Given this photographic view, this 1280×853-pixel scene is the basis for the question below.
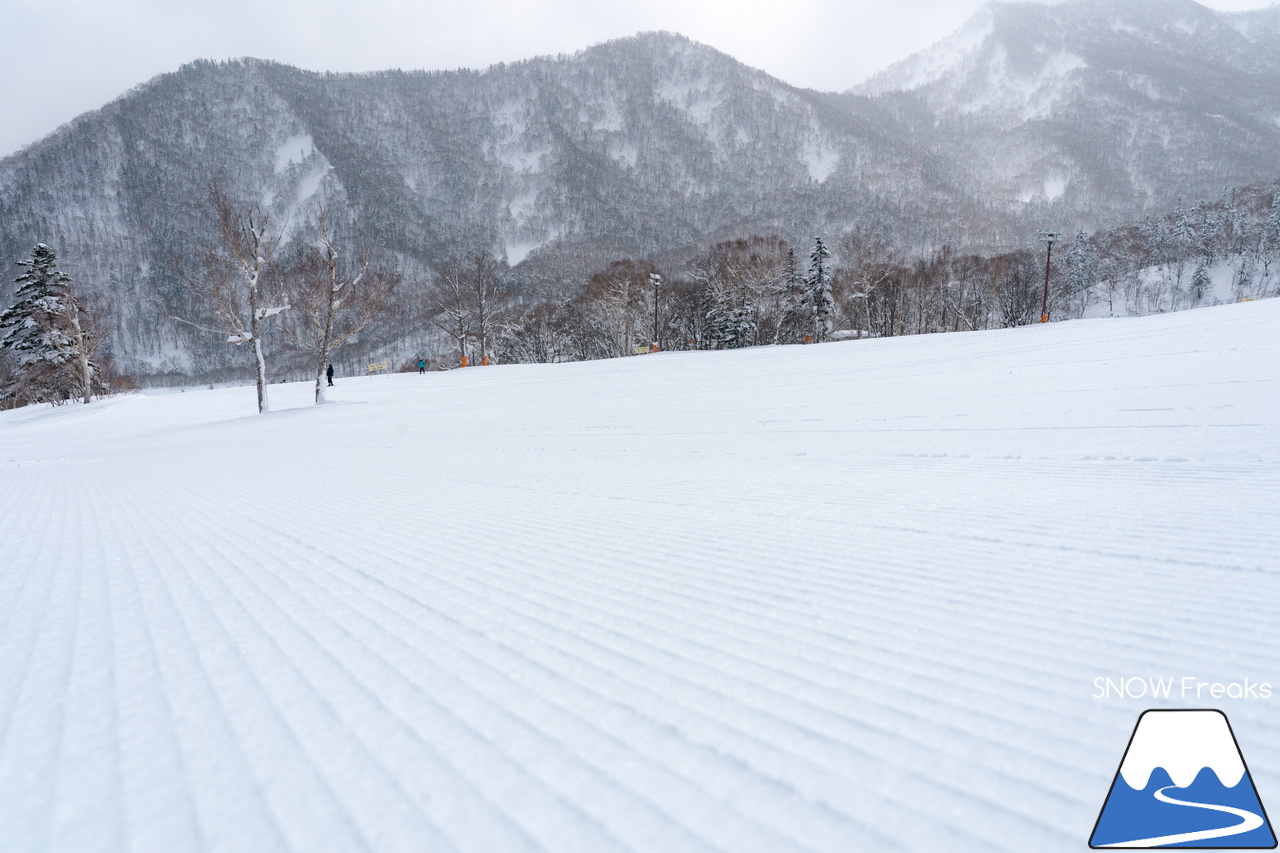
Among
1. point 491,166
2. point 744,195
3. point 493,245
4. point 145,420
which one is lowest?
point 145,420

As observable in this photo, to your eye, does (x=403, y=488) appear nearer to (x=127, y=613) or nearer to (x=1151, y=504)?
(x=127, y=613)

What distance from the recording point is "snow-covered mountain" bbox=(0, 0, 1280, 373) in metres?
128

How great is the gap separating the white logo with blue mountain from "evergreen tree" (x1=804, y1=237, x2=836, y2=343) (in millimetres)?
43366

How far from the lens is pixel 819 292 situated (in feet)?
136

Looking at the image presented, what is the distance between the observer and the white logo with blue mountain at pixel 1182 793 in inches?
31.1

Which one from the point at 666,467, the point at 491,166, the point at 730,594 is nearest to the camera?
the point at 730,594

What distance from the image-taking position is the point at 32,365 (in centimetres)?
2744

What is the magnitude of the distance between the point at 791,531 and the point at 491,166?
20133 cm

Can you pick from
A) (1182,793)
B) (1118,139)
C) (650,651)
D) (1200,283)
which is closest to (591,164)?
(1200,283)

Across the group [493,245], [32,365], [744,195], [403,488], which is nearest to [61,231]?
[493,245]

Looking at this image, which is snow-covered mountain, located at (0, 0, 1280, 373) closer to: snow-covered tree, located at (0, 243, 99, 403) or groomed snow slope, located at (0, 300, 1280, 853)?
snow-covered tree, located at (0, 243, 99, 403)

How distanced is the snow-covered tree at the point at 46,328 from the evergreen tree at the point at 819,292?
1649 inches

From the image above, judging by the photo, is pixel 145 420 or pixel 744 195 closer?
pixel 145 420

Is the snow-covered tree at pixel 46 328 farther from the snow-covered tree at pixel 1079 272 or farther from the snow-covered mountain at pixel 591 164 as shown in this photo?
the snow-covered tree at pixel 1079 272
